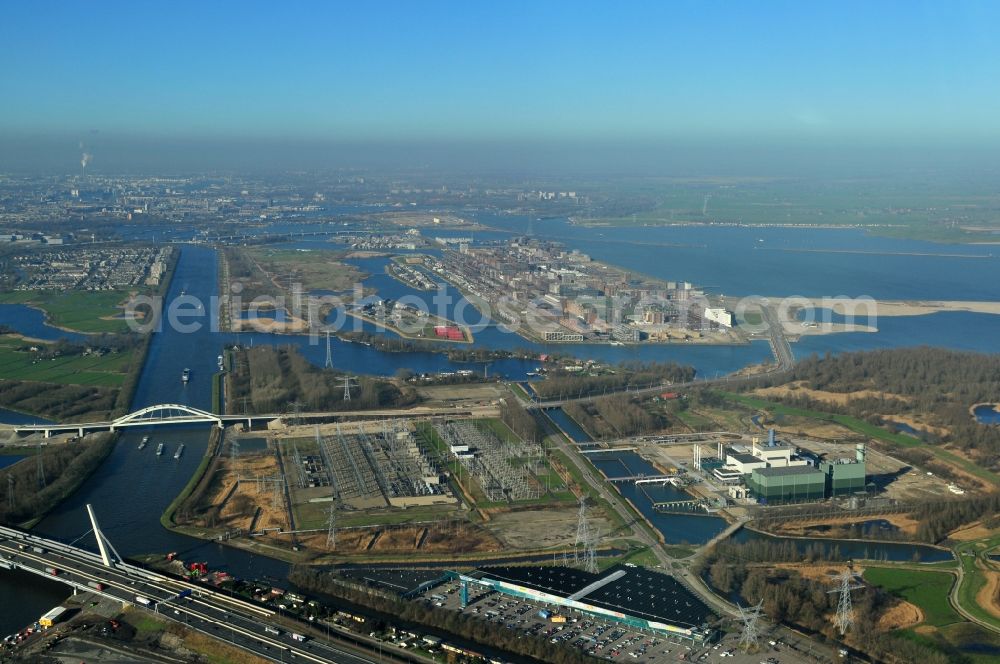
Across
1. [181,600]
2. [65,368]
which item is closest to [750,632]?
[181,600]

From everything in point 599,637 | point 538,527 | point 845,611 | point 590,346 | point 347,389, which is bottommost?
point 599,637

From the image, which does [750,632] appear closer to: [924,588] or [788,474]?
[924,588]

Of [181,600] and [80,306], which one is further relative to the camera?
[80,306]

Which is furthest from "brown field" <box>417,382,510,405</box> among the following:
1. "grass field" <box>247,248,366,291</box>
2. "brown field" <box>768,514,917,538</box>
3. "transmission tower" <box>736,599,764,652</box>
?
"grass field" <box>247,248,366,291</box>

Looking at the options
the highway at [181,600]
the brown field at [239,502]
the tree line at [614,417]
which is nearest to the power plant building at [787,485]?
the tree line at [614,417]

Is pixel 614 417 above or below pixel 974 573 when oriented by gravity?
above

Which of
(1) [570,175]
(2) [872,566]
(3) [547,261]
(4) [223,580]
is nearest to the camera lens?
(4) [223,580]

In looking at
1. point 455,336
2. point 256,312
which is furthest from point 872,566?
point 256,312

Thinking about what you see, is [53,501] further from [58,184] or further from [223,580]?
[58,184]
